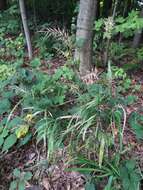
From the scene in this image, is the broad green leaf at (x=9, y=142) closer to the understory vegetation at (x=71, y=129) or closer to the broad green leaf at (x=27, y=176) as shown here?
the understory vegetation at (x=71, y=129)

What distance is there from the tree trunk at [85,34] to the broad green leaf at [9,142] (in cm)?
130

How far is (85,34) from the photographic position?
364 centimetres

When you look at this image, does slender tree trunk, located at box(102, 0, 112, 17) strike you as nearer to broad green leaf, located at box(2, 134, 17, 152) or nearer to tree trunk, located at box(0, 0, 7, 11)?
tree trunk, located at box(0, 0, 7, 11)

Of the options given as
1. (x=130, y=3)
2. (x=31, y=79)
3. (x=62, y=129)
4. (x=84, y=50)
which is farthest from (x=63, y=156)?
(x=130, y=3)

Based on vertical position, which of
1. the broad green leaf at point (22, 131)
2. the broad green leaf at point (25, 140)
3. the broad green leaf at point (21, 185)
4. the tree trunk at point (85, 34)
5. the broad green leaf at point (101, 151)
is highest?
the tree trunk at point (85, 34)

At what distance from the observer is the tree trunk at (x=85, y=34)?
3508 mm

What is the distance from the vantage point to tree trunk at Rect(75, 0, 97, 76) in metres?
3.51

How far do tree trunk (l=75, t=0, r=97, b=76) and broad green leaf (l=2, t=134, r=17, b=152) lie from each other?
4.27ft

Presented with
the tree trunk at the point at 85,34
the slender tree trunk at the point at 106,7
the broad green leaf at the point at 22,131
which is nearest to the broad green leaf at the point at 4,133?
the broad green leaf at the point at 22,131

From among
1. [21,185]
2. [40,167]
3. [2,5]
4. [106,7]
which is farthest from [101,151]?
[2,5]

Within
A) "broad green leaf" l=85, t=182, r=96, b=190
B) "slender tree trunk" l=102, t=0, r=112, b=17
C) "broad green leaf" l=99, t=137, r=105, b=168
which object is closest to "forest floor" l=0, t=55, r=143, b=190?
"broad green leaf" l=85, t=182, r=96, b=190

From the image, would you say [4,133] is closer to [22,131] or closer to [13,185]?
[22,131]

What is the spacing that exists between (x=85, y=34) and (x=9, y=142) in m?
1.73

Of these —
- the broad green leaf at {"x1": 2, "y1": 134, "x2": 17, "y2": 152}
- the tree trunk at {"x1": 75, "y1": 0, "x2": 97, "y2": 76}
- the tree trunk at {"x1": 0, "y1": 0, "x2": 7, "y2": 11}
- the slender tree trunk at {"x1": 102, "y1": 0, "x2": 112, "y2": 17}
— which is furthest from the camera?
the tree trunk at {"x1": 0, "y1": 0, "x2": 7, "y2": 11}
